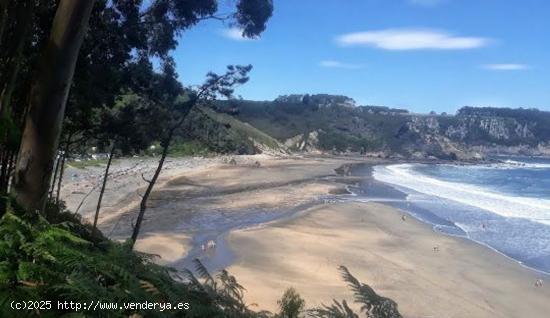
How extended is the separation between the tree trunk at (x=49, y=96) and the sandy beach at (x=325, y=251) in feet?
32.4

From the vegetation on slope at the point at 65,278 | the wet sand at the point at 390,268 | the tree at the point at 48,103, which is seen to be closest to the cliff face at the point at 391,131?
the wet sand at the point at 390,268

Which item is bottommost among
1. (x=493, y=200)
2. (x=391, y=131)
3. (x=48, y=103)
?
(x=493, y=200)

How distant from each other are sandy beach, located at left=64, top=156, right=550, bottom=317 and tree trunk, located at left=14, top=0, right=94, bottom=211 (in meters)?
9.87

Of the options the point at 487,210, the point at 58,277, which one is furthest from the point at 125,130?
the point at 487,210

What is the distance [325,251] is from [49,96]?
18460 millimetres

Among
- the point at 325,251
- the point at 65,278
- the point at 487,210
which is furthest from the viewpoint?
the point at 487,210

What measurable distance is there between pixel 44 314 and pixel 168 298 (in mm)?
1318

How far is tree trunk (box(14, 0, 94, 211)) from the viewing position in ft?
14.7

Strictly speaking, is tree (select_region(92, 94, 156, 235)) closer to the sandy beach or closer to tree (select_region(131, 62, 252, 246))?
tree (select_region(131, 62, 252, 246))

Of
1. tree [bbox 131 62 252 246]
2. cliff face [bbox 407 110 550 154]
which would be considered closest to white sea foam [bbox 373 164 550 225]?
tree [bbox 131 62 252 246]

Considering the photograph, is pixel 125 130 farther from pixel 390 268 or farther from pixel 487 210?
pixel 487 210

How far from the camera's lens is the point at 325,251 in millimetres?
21984

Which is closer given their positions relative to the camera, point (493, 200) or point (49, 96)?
point (49, 96)

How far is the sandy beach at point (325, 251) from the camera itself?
16.4 m
